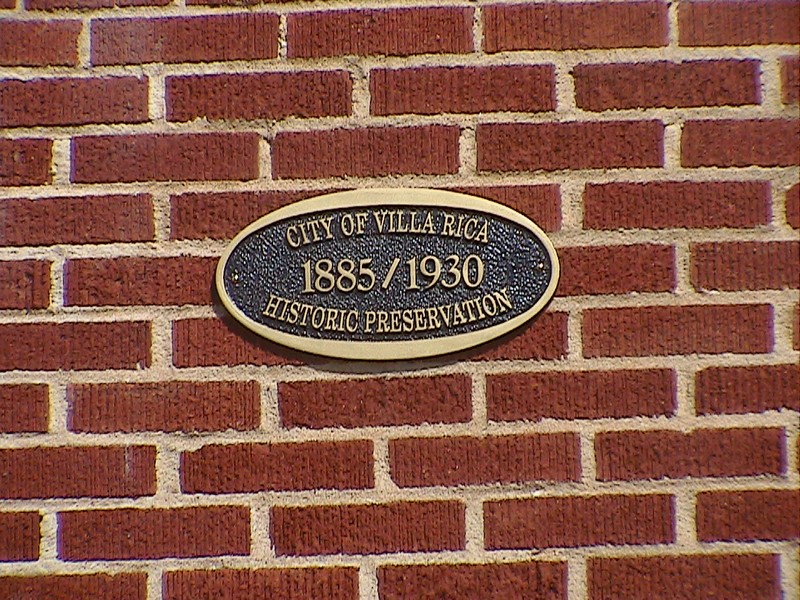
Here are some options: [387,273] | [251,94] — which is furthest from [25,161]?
[387,273]

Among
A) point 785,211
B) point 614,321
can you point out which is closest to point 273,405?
point 614,321

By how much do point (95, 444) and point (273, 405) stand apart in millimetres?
284

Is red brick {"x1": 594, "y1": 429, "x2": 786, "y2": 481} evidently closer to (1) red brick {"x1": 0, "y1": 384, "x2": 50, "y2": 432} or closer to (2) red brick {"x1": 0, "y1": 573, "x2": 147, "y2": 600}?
(2) red brick {"x1": 0, "y1": 573, "x2": 147, "y2": 600}

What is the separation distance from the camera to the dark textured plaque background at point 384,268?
1124 mm

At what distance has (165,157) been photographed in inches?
45.0

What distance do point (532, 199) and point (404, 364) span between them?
0.33 m

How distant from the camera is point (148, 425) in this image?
1.13m

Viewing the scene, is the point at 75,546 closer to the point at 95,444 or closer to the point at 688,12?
the point at 95,444

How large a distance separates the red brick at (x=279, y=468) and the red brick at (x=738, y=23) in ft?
2.72

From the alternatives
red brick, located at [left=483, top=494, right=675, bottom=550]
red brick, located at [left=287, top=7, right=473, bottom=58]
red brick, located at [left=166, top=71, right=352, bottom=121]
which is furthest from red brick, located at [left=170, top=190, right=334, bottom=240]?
red brick, located at [left=483, top=494, right=675, bottom=550]

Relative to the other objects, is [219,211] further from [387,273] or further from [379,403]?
[379,403]

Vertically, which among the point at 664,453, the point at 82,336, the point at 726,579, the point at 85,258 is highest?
the point at 85,258

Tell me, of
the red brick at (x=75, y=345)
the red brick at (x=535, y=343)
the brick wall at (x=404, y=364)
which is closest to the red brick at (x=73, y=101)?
the brick wall at (x=404, y=364)

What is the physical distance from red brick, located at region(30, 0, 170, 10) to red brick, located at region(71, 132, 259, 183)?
210mm
